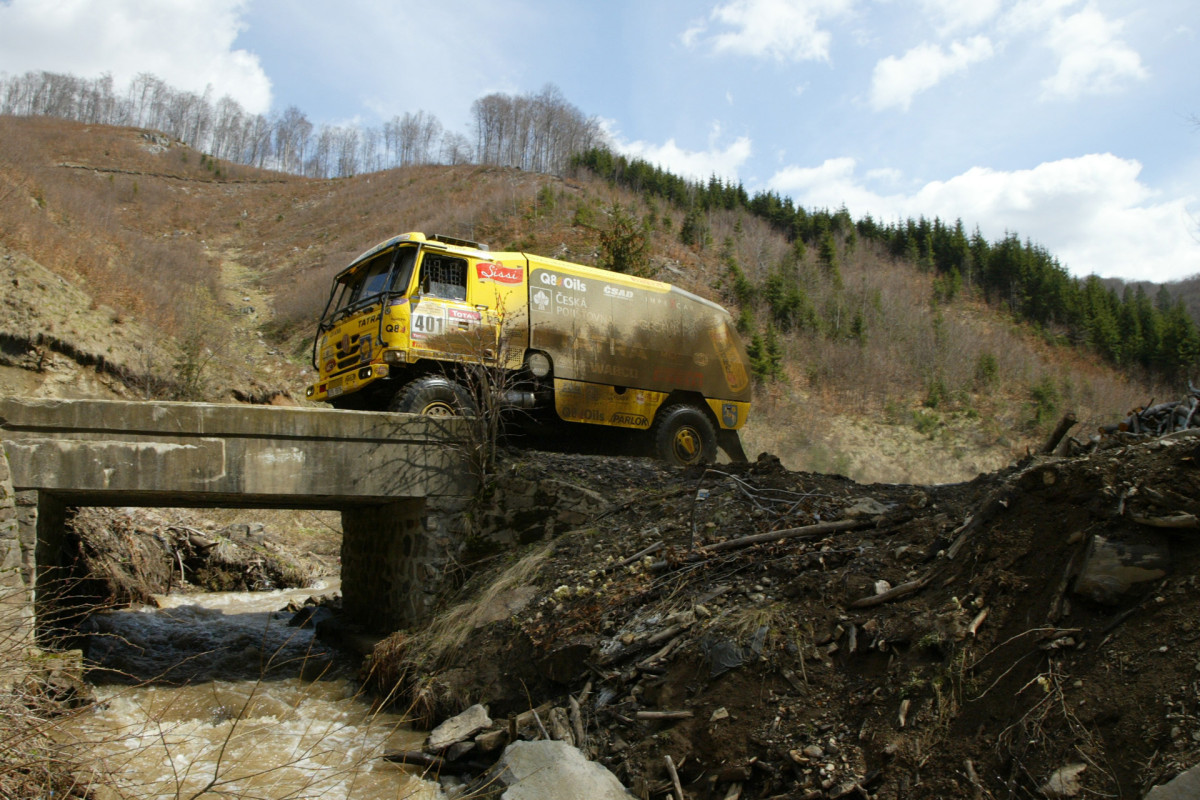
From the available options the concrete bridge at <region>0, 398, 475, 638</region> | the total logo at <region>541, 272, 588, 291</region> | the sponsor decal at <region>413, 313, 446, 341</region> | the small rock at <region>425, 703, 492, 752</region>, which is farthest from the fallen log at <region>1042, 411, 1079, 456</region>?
the sponsor decal at <region>413, 313, 446, 341</region>

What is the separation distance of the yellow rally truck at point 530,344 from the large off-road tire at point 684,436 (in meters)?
0.02

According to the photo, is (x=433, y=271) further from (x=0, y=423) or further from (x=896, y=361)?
(x=896, y=361)

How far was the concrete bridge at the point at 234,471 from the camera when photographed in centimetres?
696

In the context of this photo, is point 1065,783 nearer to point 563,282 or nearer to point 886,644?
point 886,644

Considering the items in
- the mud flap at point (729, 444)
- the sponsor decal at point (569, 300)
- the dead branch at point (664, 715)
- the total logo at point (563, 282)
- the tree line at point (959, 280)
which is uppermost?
the tree line at point (959, 280)

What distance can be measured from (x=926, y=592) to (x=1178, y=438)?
5.83 feet

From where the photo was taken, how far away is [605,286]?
34.6 feet

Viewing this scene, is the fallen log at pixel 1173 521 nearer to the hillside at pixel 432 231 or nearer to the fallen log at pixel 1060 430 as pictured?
the fallen log at pixel 1060 430

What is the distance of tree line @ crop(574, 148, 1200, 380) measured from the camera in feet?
123

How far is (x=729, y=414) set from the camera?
11.7m

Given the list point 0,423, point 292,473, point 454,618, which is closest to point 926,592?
point 454,618

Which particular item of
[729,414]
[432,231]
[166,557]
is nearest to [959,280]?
[432,231]

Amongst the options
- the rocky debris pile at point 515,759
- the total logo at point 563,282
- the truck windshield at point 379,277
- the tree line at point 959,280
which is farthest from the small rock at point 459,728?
the tree line at point 959,280

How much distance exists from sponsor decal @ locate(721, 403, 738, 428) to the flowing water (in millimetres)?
6101
